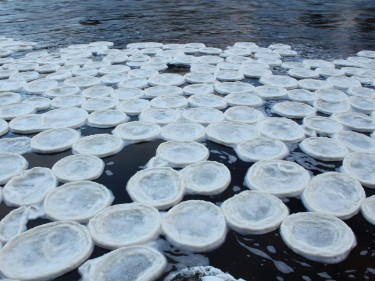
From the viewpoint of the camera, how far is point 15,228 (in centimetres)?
217

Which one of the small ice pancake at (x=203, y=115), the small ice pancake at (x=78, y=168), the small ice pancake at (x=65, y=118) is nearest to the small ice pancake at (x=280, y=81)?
the small ice pancake at (x=203, y=115)

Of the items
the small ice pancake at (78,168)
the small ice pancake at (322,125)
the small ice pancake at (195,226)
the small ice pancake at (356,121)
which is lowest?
the small ice pancake at (356,121)

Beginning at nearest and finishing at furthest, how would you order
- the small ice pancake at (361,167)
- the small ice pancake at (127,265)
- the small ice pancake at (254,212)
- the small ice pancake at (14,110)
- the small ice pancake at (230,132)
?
the small ice pancake at (127,265)
the small ice pancake at (254,212)
the small ice pancake at (361,167)
the small ice pancake at (230,132)
the small ice pancake at (14,110)

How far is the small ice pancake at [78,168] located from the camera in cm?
267

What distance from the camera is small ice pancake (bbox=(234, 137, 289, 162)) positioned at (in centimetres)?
292

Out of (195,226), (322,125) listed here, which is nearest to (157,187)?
(195,226)

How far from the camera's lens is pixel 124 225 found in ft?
7.23

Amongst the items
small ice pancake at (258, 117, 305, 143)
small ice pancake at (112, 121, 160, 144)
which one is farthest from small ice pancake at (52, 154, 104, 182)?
small ice pancake at (258, 117, 305, 143)

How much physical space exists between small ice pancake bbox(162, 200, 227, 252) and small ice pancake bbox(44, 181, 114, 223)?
1.67 feet

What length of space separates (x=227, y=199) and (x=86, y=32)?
6.38 metres

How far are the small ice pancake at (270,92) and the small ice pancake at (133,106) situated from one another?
1.41 meters

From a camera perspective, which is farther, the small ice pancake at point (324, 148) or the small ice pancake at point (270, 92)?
→ the small ice pancake at point (270, 92)

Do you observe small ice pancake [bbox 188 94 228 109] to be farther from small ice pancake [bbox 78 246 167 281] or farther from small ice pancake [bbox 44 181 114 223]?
small ice pancake [bbox 78 246 167 281]

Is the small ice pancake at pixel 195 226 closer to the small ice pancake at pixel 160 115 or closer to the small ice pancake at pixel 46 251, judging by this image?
the small ice pancake at pixel 46 251
